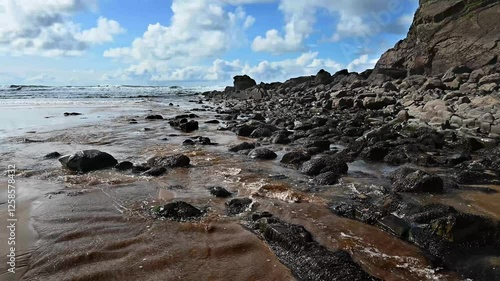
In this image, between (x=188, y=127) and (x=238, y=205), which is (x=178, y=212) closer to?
(x=238, y=205)

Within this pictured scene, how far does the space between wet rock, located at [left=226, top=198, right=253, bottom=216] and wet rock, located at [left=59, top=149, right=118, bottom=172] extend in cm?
362

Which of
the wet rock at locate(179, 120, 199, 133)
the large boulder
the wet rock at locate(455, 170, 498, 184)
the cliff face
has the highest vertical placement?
the cliff face

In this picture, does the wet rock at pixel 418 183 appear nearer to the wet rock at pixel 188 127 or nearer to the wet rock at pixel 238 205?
the wet rock at pixel 238 205

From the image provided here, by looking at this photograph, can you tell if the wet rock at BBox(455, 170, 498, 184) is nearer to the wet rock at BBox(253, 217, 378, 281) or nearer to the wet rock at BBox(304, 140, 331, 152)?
the wet rock at BBox(304, 140, 331, 152)

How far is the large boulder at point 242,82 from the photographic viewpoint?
165 feet

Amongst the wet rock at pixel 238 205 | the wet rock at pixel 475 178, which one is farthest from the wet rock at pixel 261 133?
the wet rock at pixel 238 205

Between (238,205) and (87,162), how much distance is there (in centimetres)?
394

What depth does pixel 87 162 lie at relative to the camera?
785 centimetres

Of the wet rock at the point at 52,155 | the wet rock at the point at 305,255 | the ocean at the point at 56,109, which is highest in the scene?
the wet rock at the point at 305,255

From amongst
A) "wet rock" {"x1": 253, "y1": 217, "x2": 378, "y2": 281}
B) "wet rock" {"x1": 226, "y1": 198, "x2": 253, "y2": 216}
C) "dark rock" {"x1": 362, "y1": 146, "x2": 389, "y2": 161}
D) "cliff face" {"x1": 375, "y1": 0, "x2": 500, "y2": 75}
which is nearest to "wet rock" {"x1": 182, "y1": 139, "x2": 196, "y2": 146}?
"dark rock" {"x1": 362, "y1": 146, "x2": 389, "y2": 161}

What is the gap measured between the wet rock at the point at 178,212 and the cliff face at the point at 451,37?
2641 centimetres

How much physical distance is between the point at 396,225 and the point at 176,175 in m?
4.42

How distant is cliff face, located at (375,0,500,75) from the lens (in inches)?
1028

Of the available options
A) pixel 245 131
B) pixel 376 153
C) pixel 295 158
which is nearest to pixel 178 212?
pixel 295 158
